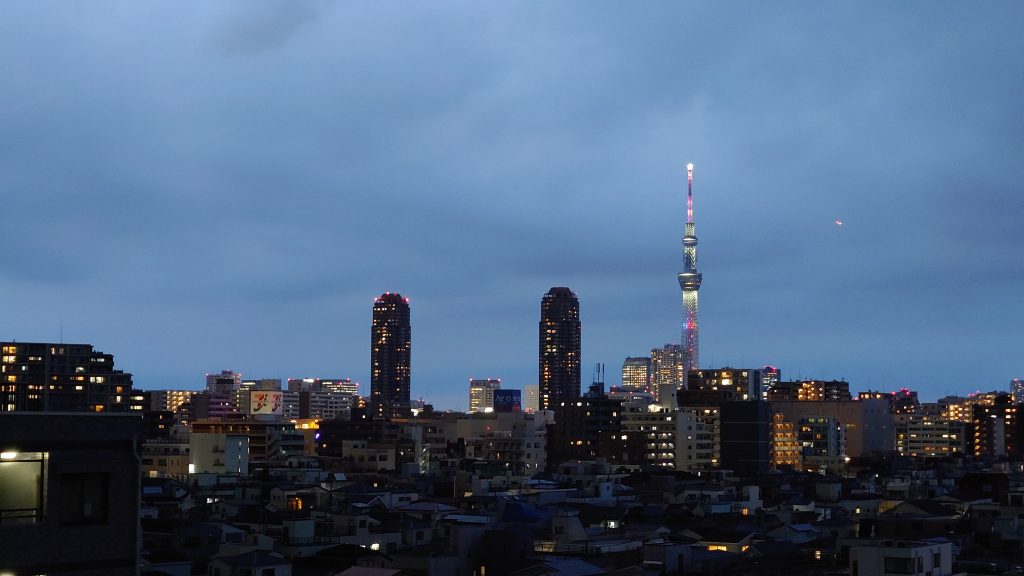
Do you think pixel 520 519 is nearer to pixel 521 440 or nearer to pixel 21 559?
pixel 21 559

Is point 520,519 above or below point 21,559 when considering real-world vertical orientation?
below

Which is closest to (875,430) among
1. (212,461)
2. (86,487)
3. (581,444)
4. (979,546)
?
(581,444)

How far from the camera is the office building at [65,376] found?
5610 inches

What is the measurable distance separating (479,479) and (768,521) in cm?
2496

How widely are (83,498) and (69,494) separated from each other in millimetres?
159

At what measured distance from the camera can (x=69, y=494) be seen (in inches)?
519

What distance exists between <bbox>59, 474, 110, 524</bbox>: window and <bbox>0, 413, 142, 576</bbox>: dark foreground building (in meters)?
0.01

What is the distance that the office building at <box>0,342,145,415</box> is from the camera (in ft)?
468

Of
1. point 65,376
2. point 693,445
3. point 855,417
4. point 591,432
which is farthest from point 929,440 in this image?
point 65,376

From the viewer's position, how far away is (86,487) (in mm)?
13273

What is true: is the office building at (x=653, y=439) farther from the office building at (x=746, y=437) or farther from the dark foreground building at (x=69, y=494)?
the dark foreground building at (x=69, y=494)

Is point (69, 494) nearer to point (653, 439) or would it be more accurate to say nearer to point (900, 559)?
point (900, 559)

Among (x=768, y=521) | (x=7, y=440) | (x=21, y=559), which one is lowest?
(x=768, y=521)

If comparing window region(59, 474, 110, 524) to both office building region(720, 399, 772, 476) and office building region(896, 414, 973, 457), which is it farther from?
office building region(896, 414, 973, 457)
